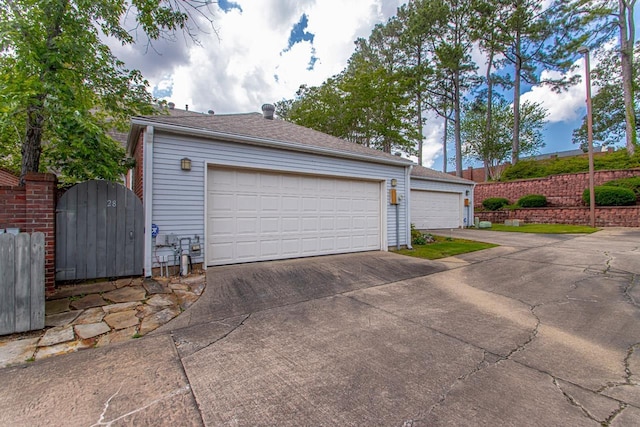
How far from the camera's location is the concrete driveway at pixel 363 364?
72.8 inches

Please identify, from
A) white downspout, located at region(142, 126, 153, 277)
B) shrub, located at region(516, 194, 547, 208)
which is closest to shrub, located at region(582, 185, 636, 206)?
shrub, located at region(516, 194, 547, 208)

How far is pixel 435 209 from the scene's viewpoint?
13.1 meters

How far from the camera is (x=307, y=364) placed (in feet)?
8.04

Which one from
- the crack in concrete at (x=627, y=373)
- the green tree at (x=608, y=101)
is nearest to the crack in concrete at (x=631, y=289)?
the crack in concrete at (x=627, y=373)

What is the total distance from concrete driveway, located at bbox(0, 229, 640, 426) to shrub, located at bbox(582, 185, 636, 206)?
431 inches

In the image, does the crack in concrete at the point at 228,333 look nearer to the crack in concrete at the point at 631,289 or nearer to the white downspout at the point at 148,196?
the white downspout at the point at 148,196

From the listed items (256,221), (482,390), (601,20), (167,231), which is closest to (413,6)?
(601,20)

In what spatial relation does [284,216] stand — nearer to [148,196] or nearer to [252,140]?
[252,140]

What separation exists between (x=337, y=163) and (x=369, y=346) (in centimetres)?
516

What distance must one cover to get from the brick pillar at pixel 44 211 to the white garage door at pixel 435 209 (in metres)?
11.5

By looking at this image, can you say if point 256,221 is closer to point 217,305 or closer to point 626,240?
point 217,305

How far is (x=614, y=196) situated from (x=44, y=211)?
1905cm

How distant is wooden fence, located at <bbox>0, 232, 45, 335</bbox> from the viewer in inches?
114

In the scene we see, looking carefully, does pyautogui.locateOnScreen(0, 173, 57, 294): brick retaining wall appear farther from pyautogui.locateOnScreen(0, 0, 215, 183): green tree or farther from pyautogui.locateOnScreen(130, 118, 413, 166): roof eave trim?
pyautogui.locateOnScreen(130, 118, 413, 166): roof eave trim
